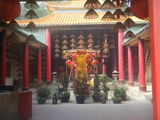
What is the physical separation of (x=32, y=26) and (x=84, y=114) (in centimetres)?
286

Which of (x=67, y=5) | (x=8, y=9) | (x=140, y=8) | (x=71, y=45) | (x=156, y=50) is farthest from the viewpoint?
(x=67, y=5)

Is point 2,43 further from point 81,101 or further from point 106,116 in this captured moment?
point 106,116

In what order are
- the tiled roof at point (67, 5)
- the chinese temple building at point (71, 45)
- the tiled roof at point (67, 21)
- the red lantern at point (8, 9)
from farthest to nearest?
the tiled roof at point (67, 5) < the tiled roof at point (67, 21) < the chinese temple building at point (71, 45) < the red lantern at point (8, 9)

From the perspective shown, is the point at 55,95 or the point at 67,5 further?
the point at 67,5

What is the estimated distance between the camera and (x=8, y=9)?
382 centimetres

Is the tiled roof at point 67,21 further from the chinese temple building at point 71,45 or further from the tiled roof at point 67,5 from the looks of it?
the tiled roof at point 67,5

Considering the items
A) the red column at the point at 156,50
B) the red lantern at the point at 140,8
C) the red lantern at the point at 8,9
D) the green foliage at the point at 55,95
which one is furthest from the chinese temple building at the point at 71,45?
the red column at the point at 156,50

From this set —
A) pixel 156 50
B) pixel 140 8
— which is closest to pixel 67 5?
pixel 140 8

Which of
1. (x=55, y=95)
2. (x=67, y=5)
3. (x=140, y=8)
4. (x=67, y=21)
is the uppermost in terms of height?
(x=67, y=5)

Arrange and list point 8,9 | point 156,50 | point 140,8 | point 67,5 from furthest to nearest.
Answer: point 67,5
point 8,9
point 140,8
point 156,50

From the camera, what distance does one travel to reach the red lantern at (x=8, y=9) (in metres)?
3.76

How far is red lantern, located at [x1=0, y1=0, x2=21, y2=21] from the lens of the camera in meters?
3.76

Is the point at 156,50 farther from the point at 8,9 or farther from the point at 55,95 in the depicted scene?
the point at 55,95

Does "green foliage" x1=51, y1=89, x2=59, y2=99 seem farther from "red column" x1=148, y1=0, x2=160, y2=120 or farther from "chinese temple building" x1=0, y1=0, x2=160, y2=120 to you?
"red column" x1=148, y1=0, x2=160, y2=120
